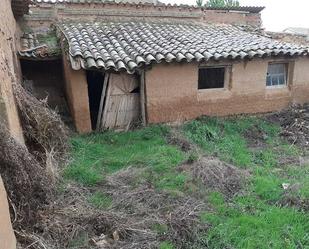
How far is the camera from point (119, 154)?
7.59 metres

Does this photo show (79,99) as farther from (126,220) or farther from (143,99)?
(126,220)

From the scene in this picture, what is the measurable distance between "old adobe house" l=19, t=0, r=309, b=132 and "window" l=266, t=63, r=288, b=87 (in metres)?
0.03

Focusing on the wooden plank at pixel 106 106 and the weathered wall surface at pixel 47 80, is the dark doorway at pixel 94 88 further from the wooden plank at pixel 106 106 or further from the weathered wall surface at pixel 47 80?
the wooden plank at pixel 106 106

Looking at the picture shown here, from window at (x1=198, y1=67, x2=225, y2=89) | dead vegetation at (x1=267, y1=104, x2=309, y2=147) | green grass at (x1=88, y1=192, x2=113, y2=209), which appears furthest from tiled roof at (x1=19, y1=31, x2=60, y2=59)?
dead vegetation at (x1=267, y1=104, x2=309, y2=147)

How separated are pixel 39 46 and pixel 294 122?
311 inches

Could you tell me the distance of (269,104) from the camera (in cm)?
1071

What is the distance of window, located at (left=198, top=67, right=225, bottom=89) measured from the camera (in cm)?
1002

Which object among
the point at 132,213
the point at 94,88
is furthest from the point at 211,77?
the point at 132,213

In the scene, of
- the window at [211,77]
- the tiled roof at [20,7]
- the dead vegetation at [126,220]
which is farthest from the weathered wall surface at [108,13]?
the dead vegetation at [126,220]

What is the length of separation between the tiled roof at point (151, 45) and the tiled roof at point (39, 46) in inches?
23.2

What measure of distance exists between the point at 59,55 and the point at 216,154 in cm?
568

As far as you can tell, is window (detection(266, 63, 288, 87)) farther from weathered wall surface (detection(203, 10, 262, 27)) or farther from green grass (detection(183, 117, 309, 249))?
weathered wall surface (detection(203, 10, 262, 27))

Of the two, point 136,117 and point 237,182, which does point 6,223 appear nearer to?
point 237,182

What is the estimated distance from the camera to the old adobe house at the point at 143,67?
351 inches
